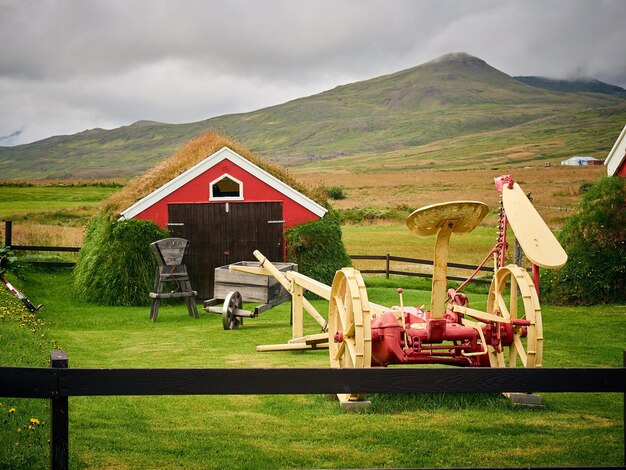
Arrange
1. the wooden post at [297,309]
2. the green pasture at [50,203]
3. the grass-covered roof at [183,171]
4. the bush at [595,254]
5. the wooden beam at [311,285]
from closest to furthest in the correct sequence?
the wooden beam at [311,285]
the wooden post at [297,309]
the bush at [595,254]
the grass-covered roof at [183,171]
the green pasture at [50,203]

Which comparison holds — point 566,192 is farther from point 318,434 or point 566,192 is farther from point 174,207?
point 318,434

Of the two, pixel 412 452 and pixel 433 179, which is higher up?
pixel 433 179

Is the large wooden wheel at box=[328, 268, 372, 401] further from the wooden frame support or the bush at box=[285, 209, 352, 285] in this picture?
the bush at box=[285, 209, 352, 285]

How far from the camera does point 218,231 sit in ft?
75.8

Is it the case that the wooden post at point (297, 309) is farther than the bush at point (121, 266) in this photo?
No

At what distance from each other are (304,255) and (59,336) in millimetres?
9643

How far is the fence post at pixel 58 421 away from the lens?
16.7 ft

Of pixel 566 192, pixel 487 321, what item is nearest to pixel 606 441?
pixel 487 321

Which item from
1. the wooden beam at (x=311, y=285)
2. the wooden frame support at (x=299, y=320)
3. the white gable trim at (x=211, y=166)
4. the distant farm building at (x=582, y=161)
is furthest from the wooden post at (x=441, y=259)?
the distant farm building at (x=582, y=161)

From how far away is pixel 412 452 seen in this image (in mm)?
7113

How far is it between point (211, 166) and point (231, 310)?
8.02 metres

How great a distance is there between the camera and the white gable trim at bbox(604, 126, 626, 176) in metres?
20.5

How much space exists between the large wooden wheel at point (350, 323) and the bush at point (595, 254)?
1296cm

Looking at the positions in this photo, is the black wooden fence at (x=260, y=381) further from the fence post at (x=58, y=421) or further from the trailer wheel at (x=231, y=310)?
the trailer wheel at (x=231, y=310)
